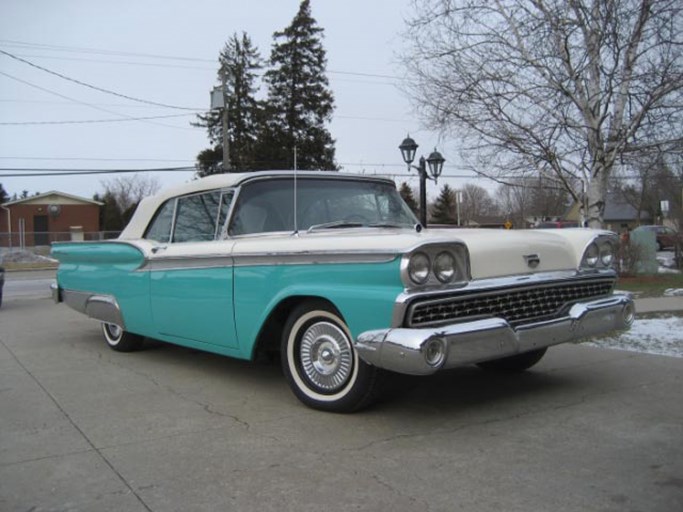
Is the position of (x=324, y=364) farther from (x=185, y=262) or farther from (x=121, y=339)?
(x=121, y=339)

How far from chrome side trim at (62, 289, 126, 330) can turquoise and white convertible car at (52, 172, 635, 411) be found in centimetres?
6

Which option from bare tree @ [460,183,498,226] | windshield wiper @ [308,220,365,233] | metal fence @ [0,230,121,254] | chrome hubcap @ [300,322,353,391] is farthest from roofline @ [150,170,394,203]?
bare tree @ [460,183,498,226]

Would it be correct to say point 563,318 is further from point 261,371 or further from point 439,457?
point 261,371

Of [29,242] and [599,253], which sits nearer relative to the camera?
[599,253]

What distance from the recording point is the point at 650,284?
13.7 m

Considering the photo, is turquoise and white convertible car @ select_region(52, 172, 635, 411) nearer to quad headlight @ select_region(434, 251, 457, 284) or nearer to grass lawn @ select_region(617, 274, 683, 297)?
quad headlight @ select_region(434, 251, 457, 284)

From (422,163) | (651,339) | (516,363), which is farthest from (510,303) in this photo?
(422,163)

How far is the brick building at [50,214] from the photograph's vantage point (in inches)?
1945

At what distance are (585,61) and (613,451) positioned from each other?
9.11 meters

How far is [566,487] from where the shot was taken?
305cm

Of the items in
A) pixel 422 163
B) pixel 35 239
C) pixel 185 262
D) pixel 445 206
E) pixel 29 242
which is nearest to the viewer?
pixel 185 262

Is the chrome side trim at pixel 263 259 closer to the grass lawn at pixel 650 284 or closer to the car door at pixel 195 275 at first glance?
the car door at pixel 195 275

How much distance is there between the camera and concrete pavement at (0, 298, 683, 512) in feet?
9.88

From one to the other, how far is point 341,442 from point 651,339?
4.80 meters
